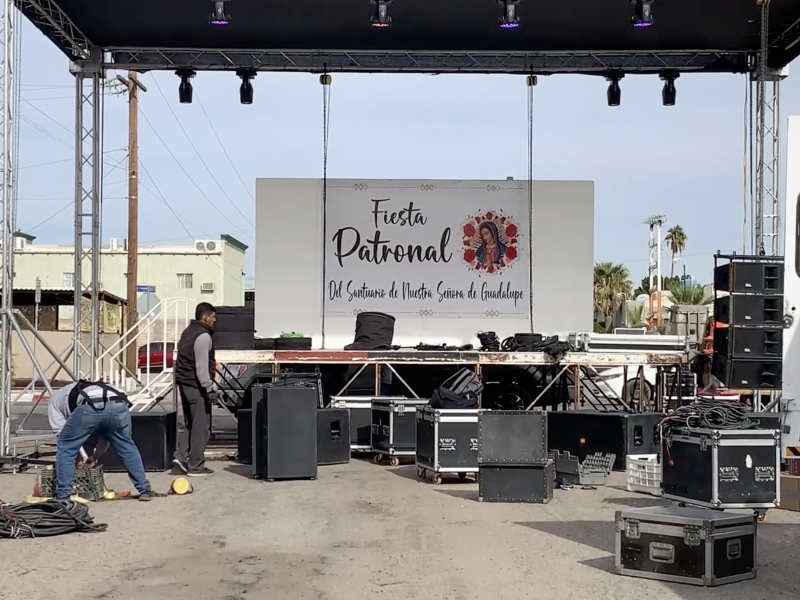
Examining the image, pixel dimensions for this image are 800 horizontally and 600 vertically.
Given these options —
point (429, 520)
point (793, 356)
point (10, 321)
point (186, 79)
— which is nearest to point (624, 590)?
point (429, 520)

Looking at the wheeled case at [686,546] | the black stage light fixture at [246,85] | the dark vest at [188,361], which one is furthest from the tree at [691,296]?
the wheeled case at [686,546]

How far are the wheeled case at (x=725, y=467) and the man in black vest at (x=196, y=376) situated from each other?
524 cm

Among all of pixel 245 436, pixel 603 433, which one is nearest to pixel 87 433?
pixel 245 436

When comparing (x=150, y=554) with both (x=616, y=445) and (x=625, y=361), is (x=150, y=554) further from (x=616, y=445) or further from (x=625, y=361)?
(x=625, y=361)

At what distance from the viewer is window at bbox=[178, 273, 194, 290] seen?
49531 mm

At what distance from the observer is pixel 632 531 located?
6.60 meters

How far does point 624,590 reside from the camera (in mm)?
6258

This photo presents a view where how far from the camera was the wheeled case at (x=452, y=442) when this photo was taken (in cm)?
1101

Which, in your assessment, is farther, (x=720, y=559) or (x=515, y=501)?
(x=515, y=501)

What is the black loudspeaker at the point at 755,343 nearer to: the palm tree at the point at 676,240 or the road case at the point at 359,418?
the road case at the point at 359,418

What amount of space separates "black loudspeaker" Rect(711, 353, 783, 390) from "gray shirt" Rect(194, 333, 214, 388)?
18.6 ft

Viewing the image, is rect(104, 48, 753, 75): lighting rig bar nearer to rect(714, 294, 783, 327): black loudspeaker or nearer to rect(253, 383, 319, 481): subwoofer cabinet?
rect(714, 294, 783, 327): black loudspeaker

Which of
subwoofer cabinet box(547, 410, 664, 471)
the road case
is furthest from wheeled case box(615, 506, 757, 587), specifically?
the road case

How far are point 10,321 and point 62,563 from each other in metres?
5.52
